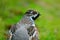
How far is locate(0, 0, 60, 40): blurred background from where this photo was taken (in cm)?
1380

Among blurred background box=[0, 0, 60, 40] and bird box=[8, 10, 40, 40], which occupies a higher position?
bird box=[8, 10, 40, 40]

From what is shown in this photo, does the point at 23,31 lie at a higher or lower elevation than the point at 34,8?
higher

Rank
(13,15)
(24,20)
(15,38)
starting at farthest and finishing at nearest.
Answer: (13,15) < (24,20) < (15,38)

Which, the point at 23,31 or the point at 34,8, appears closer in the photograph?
the point at 23,31

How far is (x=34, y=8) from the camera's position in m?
15.8

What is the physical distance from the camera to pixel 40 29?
1182 centimetres

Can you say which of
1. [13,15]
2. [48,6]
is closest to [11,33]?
[13,15]

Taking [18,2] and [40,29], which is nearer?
[40,29]

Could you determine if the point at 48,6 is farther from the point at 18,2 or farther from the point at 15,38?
the point at 15,38

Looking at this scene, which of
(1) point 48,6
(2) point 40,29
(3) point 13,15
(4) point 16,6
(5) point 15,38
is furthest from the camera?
(1) point 48,6

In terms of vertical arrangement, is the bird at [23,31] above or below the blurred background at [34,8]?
above

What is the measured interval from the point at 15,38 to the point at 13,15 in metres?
7.56

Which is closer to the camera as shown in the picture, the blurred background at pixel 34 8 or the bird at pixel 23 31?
the bird at pixel 23 31

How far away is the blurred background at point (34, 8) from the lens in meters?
13.8
